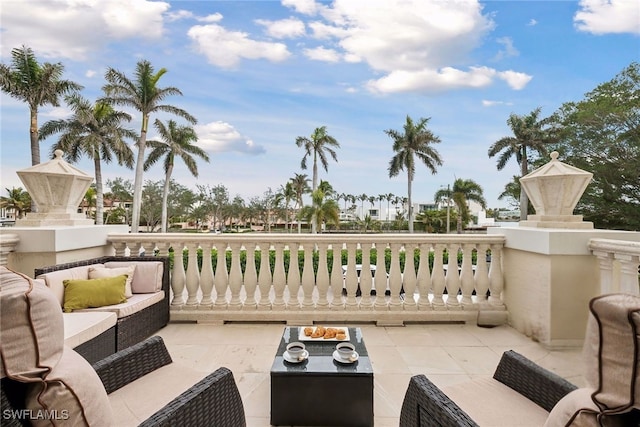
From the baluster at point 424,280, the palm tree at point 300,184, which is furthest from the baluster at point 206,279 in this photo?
the palm tree at point 300,184

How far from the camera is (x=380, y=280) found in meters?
3.63

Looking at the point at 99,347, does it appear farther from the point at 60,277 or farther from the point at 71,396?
the point at 71,396

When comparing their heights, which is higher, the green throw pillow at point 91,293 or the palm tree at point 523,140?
the palm tree at point 523,140

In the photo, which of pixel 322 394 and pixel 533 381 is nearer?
pixel 533 381

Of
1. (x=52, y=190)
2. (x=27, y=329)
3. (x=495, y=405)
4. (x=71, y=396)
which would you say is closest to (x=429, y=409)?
(x=495, y=405)

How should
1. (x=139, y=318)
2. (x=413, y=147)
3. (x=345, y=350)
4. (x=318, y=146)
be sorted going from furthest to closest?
1. (x=318, y=146)
2. (x=413, y=147)
3. (x=139, y=318)
4. (x=345, y=350)

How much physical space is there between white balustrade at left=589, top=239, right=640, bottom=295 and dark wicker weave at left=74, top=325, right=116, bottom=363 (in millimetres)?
3978

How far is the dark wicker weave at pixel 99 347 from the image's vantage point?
2.10 m

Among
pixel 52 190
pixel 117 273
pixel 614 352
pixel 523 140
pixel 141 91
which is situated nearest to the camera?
pixel 614 352

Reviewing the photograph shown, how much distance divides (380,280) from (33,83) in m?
22.2

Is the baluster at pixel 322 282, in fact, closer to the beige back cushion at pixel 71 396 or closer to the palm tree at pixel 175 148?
the beige back cushion at pixel 71 396

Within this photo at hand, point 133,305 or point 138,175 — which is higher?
point 138,175

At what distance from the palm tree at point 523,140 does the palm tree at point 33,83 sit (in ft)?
99.6

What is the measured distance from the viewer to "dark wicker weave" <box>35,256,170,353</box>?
106 inches
